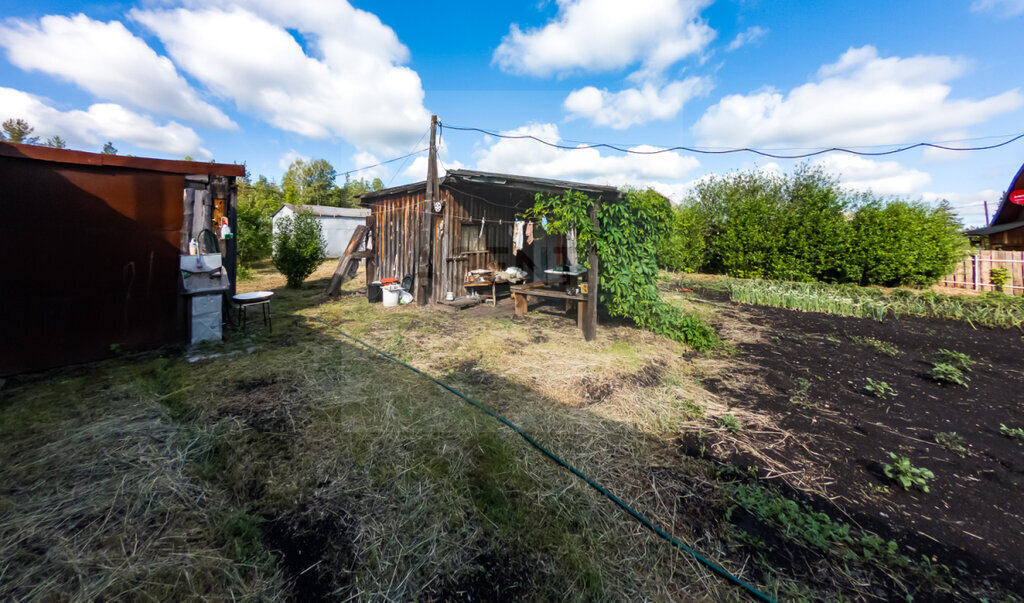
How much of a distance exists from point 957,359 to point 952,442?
3.22 meters

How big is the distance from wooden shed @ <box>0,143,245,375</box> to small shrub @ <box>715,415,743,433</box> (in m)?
7.17

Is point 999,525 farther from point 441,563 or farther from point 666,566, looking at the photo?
point 441,563

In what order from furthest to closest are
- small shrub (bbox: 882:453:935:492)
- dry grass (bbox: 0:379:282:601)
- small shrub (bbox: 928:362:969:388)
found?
1. small shrub (bbox: 928:362:969:388)
2. small shrub (bbox: 882:453:935:492)
3. dry grass (bbox: 0:379:282:601)

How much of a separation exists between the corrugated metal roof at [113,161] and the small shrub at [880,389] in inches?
361

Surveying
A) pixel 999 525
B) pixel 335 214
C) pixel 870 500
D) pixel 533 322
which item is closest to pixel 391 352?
pixel 533 322

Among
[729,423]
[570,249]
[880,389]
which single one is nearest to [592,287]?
[729,423]

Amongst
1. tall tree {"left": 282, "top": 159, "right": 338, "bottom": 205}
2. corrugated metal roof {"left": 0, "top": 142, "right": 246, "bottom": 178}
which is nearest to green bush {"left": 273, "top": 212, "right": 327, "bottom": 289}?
corrugated metal roof {"left": 0, "top": 142, "right": 246, "bottom": 178}

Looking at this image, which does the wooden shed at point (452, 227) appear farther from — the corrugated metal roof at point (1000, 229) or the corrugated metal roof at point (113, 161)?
the corrugated metal roof at point (1000, 229)

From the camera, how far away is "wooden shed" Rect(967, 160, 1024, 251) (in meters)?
13.5

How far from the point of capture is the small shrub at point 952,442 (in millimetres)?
2992

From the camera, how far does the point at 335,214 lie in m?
25.3

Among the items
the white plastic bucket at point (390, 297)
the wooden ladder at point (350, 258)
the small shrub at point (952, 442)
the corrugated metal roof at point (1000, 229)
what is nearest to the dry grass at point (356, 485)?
the small shrub at point (952, 442)

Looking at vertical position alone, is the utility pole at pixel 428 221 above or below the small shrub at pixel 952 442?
above

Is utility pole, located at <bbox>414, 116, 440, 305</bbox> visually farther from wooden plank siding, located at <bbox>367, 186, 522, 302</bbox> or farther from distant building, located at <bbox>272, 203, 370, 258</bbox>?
distant building, located at <bbox>272, 203, 370, 258</bbox>
